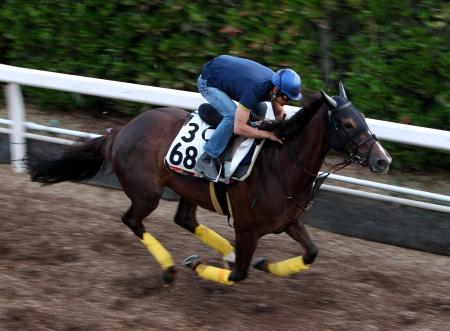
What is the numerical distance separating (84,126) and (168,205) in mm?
1707

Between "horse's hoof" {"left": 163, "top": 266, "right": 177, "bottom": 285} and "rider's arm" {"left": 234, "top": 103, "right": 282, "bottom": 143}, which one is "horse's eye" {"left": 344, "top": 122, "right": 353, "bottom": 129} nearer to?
"rider's arm" {"left": 234, "top": 103, "right": 282, "bottom": 143}

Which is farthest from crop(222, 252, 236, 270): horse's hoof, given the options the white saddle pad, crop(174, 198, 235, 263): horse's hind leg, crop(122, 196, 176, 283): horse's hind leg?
the white saddle pad

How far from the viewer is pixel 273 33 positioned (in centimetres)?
756

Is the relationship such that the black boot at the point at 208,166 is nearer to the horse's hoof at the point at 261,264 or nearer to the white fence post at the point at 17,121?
the horse's hoof at the point at 261,264

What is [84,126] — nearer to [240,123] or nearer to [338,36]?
[338,36]

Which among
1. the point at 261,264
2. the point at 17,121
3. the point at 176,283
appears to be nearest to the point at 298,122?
the point at 261,264

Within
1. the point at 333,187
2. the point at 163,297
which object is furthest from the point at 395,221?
the point at 163,297

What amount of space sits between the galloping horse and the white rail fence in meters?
1.14

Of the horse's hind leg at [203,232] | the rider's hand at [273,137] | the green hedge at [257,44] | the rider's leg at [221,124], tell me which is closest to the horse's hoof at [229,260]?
the horse's hind leg at [203,232]

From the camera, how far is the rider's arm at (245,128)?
17.4 feet

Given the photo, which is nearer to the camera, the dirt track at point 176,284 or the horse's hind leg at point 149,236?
the dirt track at point 176,284

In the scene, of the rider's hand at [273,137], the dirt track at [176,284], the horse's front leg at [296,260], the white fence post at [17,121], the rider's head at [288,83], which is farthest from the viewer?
the white fence post at [17,121]

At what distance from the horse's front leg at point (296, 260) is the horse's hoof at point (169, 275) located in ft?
2.12

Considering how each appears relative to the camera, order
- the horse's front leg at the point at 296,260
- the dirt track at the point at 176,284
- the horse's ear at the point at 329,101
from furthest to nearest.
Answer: the horse's front leg at the point at 296,260, the dirt track at the point at 176,284, the horse's ear at the point at 329,101
